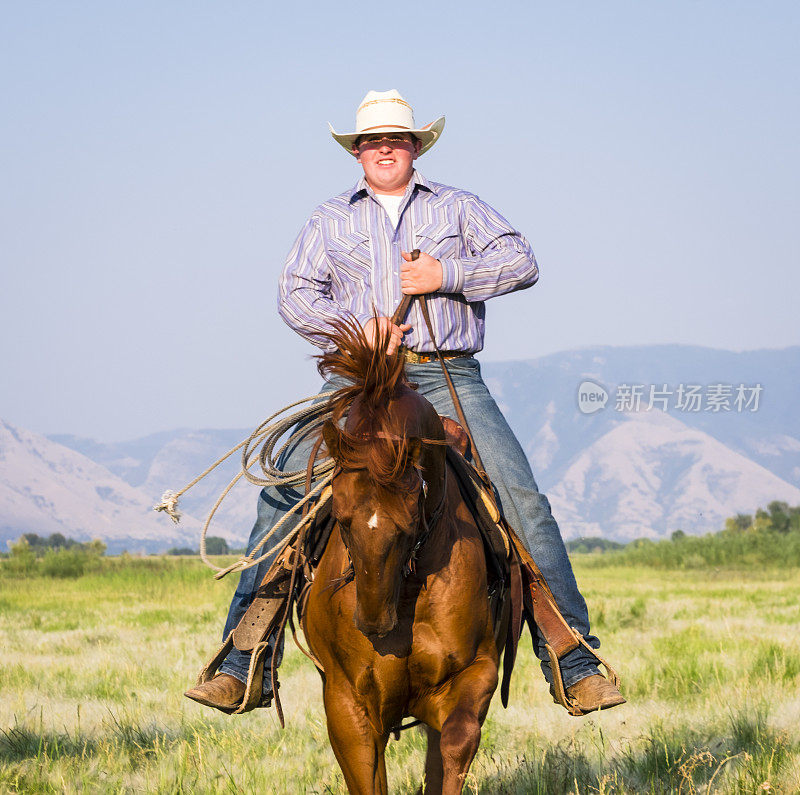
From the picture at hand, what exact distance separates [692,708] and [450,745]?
5213mm

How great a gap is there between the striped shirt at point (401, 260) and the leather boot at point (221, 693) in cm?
197

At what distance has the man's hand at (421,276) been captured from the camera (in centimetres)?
573

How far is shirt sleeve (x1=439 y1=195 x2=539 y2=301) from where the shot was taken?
586 centimetres

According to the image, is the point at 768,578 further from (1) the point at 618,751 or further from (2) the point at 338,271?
(2) the point at 338,271

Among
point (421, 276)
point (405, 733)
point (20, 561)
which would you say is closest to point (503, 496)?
point (421, 276)

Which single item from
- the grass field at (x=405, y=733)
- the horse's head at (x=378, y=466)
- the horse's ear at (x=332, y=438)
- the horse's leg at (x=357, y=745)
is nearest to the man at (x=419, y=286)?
the grass field at (x=405, y=733)

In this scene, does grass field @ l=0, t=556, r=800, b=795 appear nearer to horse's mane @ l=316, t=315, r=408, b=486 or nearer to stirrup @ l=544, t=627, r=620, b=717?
stirrup @ l=544, t=627, r=620, b=717

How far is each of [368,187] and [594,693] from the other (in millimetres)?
3041

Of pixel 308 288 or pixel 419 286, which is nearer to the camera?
pixel 419 286

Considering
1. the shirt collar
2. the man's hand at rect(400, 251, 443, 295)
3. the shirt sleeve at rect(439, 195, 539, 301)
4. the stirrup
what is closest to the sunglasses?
the shirt collar

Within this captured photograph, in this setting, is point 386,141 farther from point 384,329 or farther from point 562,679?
point 562,679

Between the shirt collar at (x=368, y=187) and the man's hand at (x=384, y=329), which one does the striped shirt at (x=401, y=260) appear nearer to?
the shirt collar at (x=368, y=187)

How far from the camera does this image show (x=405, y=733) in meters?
8.16

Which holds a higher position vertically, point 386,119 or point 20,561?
point 386,119
